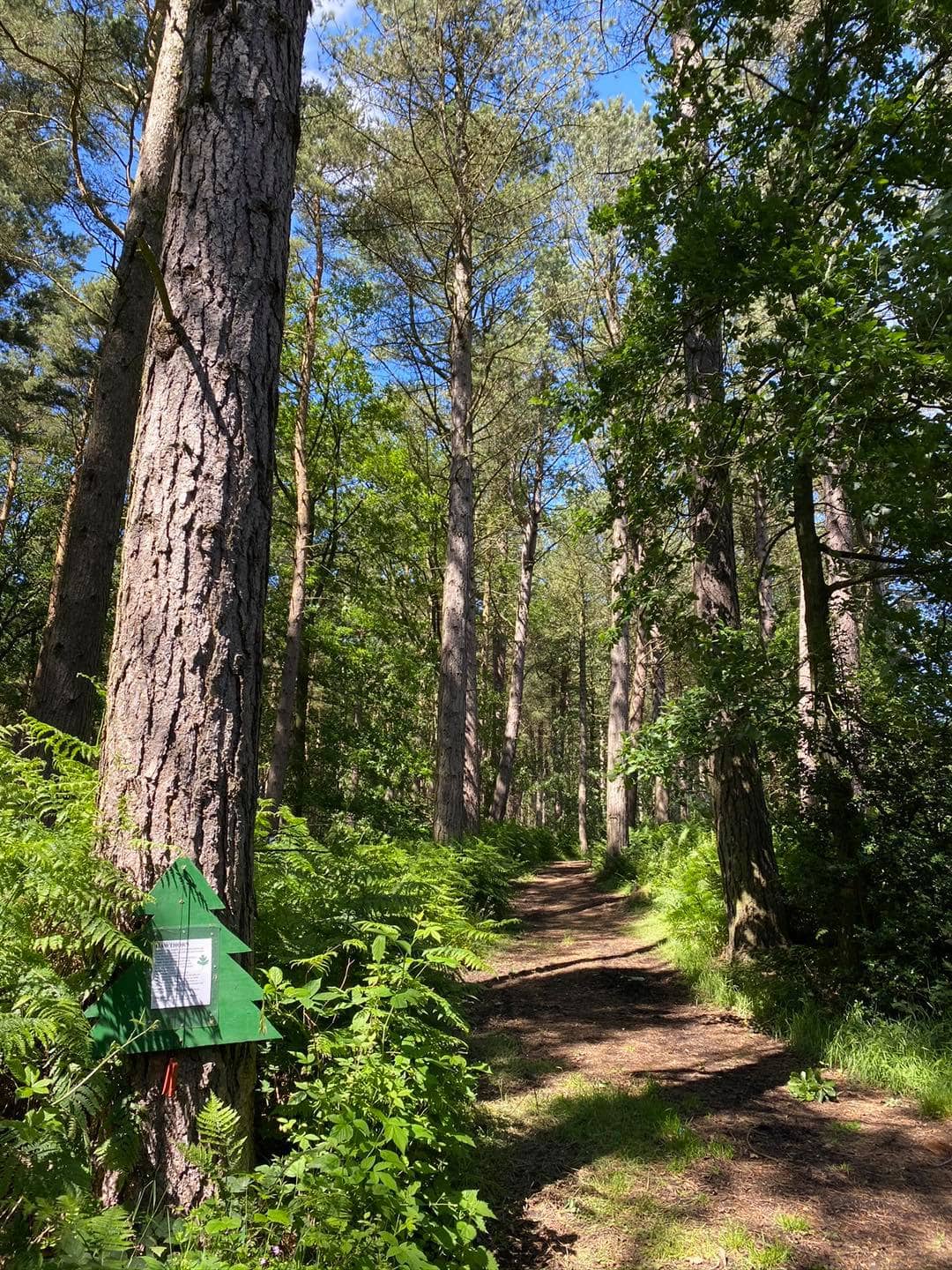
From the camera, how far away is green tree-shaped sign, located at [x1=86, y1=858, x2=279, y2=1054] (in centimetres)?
220

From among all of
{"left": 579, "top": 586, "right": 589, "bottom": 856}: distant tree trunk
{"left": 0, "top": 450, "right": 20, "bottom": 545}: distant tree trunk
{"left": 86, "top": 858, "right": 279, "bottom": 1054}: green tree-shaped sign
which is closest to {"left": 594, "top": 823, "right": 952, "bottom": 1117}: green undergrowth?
{"left": 86, "top": 858, "right": 279, "bottom": 1054}: green tree-shaped sign

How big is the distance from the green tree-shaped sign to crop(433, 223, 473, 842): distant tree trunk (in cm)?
743

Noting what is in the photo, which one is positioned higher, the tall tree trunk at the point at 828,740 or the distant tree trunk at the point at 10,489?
the distant tree trunk at the point at 10,489

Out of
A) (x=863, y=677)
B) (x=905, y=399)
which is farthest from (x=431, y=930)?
(x=863, y=677)

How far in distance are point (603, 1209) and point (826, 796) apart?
3359mm

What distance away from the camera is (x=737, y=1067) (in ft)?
15.8

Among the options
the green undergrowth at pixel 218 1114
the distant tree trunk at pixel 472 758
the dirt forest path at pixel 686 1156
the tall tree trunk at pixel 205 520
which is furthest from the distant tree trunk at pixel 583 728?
the green undergrowth at pixel 218 1114

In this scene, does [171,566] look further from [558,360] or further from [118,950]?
[558,360]

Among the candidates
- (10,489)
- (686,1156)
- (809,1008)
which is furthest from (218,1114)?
(10,489)

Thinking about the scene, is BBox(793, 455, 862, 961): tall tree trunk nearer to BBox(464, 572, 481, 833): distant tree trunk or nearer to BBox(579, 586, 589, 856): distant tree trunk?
BBox(464, 572, 481, 833): distant tree trunk

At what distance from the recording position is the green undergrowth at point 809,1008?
14.2ft

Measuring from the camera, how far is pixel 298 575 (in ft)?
37.1

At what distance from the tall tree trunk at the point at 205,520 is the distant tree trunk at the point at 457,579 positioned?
23.9ft

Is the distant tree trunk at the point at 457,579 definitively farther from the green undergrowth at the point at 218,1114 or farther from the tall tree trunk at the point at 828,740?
the green undergrowth at the point at 218,1114
